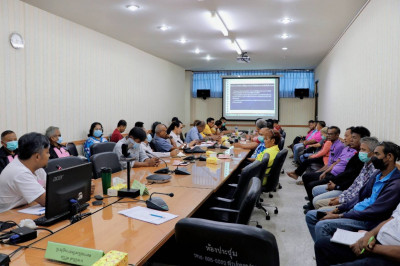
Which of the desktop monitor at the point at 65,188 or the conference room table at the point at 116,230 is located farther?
the desktop monitor at the point at 65,188

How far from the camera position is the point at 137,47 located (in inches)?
307

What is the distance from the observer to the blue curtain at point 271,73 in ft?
Result: 37.6

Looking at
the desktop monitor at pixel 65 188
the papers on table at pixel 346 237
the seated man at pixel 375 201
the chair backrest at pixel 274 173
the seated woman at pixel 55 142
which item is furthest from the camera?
the seated woman at pixel 55 142

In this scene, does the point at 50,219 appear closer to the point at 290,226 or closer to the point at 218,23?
the point at 290,226

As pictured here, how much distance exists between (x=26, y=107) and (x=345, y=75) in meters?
5.53

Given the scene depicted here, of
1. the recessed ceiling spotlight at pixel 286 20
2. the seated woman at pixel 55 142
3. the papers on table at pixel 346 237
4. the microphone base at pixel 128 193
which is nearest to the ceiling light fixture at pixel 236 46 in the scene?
the recessed ceiling spotlight at pixel 286 20

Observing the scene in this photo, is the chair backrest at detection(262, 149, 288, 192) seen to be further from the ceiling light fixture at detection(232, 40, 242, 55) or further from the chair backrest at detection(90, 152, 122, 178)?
the ceiling light fixture at detection(232, 40, 242, 55)

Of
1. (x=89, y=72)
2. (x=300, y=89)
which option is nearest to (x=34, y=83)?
(x=89, y=72)

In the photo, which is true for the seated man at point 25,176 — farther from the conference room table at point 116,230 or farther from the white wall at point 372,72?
the white wall at point 372,72

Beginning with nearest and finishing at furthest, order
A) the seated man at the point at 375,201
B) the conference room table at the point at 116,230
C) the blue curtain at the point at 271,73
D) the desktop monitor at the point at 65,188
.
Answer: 1. the conference room table at the point at 116,230
2. the desktop monitor at the point at 65,188
3. the seated man at the point at 375,201
4. the blue curtain at the point at 271,73

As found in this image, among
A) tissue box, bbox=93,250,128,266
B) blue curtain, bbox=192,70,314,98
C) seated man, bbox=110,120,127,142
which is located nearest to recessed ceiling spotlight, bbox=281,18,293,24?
seated man, bbox=110,120,127,142

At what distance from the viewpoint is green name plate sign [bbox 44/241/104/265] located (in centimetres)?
135

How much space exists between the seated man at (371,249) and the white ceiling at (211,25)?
3.41 meters

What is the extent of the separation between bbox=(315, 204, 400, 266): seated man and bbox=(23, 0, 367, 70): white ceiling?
134 inches
